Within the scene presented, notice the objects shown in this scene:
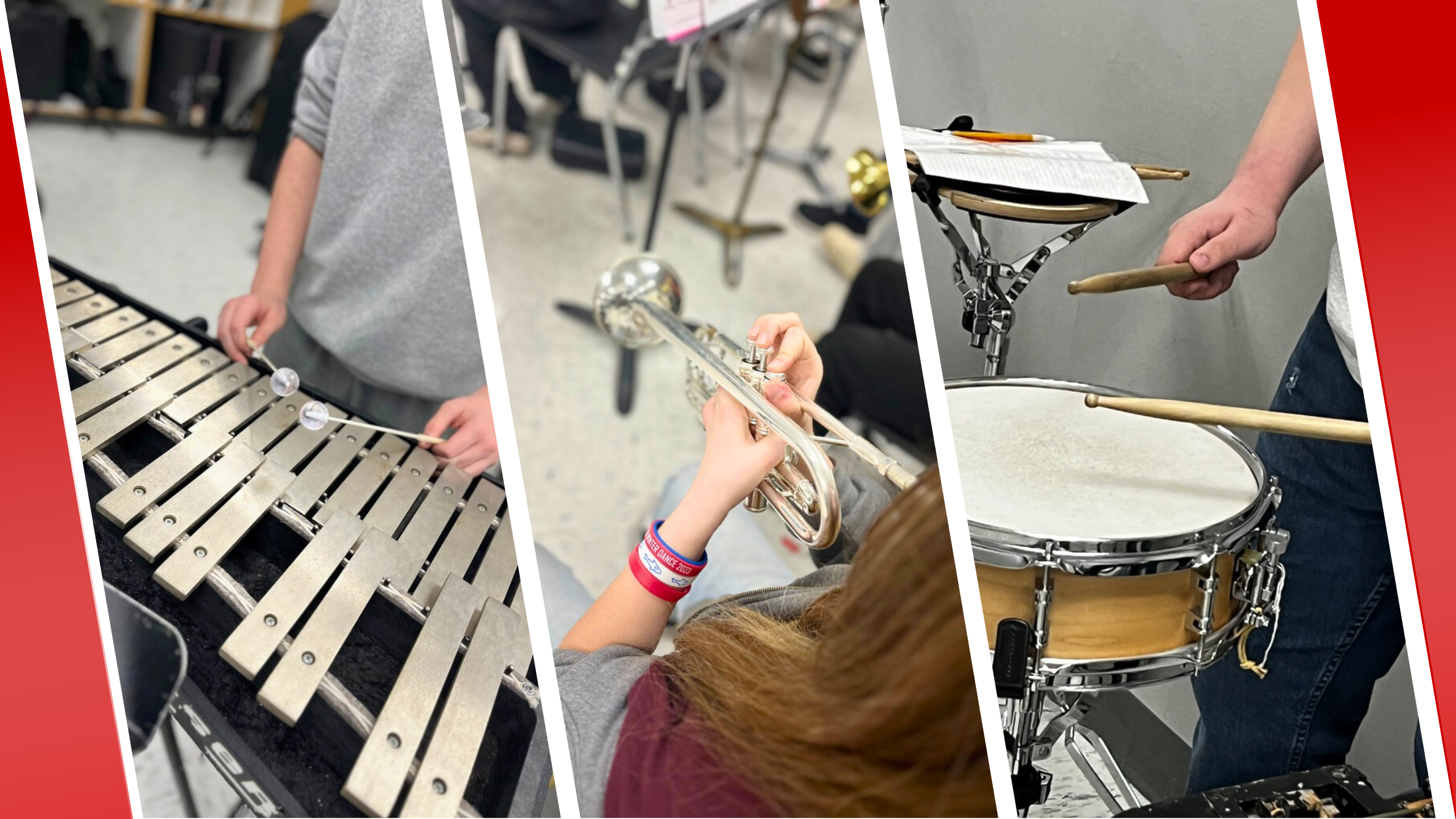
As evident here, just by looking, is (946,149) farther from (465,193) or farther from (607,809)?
(607,809)

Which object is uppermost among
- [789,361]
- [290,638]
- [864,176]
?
[864,176]

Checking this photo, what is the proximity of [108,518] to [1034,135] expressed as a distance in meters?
0.76

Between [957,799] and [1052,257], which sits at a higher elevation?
[1052,257]

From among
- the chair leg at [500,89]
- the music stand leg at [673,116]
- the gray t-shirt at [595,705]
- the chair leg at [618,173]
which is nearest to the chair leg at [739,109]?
the chair leg at [618,173]

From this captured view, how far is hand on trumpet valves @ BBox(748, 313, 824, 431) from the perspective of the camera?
72 centimetres

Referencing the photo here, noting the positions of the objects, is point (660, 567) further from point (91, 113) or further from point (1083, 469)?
point (91, 113)

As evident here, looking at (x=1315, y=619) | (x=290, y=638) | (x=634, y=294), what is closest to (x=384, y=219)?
(x=634, y=294)

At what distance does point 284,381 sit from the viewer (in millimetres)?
825

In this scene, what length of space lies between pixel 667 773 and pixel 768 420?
0.75 ft

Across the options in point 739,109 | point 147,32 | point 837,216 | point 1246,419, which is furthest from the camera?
point 739,109

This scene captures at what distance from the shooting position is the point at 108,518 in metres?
0.73

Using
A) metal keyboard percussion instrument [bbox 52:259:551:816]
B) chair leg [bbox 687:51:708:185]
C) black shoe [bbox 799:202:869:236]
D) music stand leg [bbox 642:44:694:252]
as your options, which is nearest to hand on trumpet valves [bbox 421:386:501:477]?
metal keyboard percussion instrument [bbox 52:259:551:816]

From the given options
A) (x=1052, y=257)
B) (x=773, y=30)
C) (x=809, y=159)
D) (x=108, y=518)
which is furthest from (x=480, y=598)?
(x=773, y=30)

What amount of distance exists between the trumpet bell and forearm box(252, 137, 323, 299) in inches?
10.5
